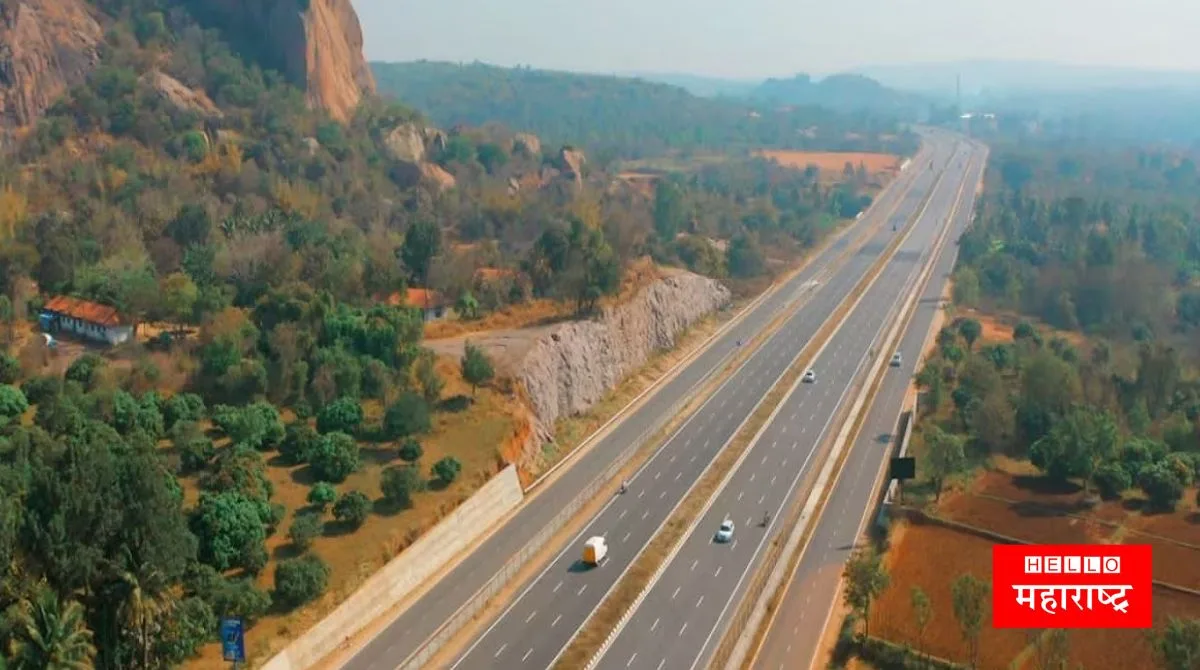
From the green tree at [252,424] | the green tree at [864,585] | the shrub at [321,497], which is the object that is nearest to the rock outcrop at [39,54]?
the green tree at [252,424]

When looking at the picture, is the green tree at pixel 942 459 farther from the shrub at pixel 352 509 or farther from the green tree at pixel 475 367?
the shrub at pixel 352 509

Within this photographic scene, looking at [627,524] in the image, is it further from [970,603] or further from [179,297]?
[179,297]

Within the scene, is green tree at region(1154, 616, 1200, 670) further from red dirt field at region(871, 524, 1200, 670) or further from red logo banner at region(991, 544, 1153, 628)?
red logo banner at region(991, 544, 1153, 628)

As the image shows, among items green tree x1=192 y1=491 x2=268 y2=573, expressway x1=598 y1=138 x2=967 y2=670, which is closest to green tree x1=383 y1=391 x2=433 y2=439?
green tree x1=192 y1=491 x2=268 y2=573

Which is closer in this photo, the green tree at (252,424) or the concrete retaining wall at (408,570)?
the concrete retaining wall at (408,570)

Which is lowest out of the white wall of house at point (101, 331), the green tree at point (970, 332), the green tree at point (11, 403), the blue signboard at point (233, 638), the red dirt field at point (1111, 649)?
the red dirt field at point (1111, 649)

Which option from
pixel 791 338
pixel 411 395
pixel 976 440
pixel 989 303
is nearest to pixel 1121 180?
pixel 989 303

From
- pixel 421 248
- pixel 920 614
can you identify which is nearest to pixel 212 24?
pixel 421 248
